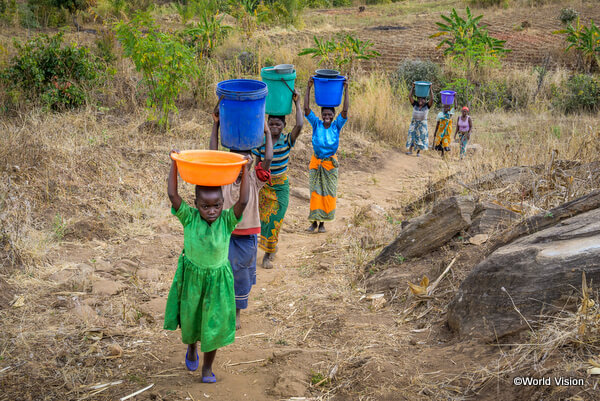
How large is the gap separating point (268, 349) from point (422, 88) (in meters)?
6.65

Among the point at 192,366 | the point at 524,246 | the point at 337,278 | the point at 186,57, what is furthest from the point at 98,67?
the point at 524,246

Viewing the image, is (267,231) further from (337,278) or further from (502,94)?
(502,94)

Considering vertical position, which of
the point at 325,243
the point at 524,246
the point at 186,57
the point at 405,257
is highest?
the point at 186,57

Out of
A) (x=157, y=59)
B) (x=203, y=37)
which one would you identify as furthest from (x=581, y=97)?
(x=157, y=59)

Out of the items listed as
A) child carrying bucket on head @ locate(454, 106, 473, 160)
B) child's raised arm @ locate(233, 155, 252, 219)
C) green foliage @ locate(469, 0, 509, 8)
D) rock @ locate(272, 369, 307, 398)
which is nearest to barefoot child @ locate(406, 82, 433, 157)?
child carrying bucket on head @ locate(454, 106, 473, 160)

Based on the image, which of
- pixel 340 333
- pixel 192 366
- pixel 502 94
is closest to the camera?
pixel 192 366

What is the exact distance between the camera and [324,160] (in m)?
5.84

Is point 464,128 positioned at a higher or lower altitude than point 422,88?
lower

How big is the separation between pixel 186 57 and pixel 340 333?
535 centimetres

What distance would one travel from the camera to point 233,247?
147 inches

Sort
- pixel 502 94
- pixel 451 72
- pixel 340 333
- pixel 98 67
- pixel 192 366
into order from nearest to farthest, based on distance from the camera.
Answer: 1. pixel 192 366
2. pixel 340 333
3. pixel 98 67
4. pixel 502 94
5. pixel 451 72

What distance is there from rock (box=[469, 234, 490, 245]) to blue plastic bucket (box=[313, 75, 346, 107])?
208 centimetres

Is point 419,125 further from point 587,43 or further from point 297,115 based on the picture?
point 587,43

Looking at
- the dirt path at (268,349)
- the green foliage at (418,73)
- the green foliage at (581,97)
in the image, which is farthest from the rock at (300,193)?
the green foliage at (581,97)
